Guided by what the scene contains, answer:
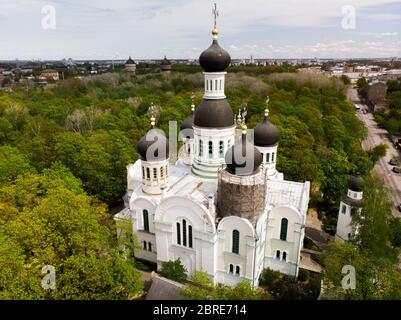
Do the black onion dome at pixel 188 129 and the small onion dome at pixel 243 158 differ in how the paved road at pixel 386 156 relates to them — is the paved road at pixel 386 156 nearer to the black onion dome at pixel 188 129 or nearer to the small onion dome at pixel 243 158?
the small onion dome at pixel 243 158

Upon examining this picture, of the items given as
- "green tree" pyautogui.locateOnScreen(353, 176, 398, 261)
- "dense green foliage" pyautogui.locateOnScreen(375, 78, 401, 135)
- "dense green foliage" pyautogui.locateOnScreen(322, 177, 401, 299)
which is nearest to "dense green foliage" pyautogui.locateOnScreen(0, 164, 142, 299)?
"dense green foliage" pyautogui.locateOnScreen(322, 177, 401, 299)

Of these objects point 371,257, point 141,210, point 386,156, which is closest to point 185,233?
point 141,210

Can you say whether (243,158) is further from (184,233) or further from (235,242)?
(184,233)

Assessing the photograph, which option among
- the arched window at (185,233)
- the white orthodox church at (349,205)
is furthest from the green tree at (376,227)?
the arched window at (185,233)

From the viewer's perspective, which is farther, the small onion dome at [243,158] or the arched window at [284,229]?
the arched window at [284,229]

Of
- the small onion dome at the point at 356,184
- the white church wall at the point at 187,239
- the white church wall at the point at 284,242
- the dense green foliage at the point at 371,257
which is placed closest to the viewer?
the dense green foliage at the point at 371,257

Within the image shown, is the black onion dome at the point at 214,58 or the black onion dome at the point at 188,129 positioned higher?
the black onion dome at the point at 214,58
